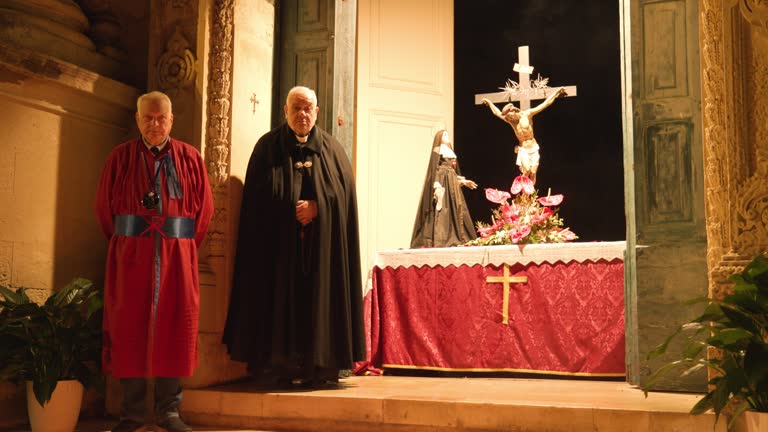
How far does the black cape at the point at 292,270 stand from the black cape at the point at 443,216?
1385 millimetres

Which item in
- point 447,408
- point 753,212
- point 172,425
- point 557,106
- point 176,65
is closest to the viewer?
point 753,212

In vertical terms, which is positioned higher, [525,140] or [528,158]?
[525,140]

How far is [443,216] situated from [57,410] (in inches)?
131

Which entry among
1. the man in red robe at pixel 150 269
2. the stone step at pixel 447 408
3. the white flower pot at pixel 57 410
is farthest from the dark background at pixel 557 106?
the white flower pot at pixel 57 410

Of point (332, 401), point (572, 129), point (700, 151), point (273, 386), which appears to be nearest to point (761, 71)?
point (700, 151)

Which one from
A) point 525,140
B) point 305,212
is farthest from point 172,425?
point 525,140

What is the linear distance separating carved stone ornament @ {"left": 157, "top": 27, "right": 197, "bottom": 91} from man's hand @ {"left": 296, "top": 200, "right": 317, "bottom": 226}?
1.12 metres

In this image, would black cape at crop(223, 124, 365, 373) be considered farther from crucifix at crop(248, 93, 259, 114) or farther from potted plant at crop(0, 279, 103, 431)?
potted plant at crop(0, 279, 103, 431)

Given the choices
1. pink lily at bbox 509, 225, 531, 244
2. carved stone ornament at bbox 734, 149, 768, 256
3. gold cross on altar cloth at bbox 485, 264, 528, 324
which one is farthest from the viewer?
pink lily at bbox 509, 225, 531, 244

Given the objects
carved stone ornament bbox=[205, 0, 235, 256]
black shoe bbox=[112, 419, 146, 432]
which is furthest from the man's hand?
black shoe bbox=[112, 419, 146, 432]

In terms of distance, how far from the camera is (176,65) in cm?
539

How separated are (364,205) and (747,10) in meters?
3.92

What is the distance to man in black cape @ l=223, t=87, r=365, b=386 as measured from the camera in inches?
196

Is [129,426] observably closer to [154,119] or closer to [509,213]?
[154,119]
